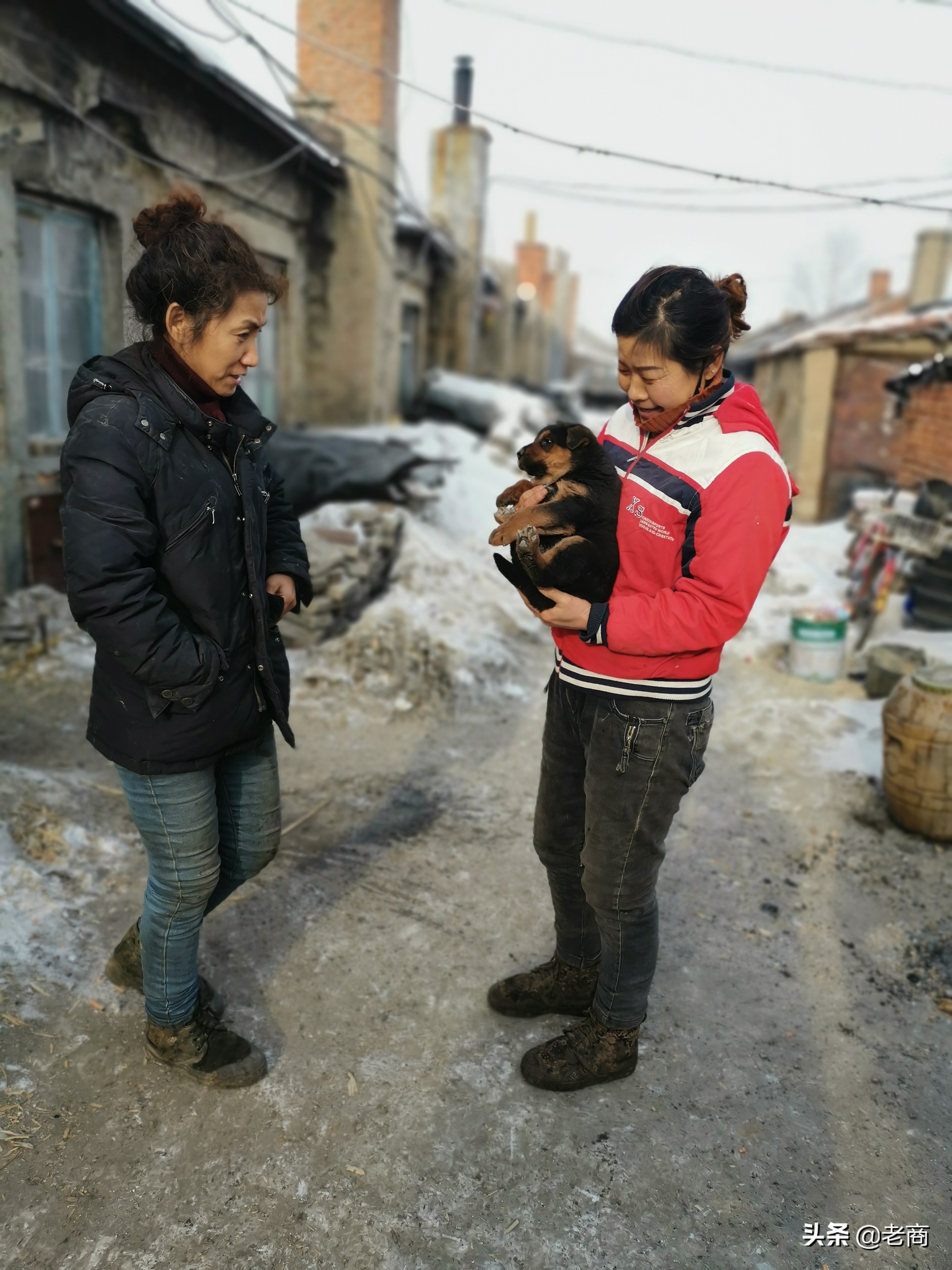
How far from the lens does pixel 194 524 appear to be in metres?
1.99

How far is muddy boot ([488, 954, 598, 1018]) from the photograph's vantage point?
2.69 m

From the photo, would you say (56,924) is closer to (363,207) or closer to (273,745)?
(273,745)

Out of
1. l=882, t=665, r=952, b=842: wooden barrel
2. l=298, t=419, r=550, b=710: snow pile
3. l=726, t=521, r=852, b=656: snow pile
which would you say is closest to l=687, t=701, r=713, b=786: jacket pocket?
l=882, t=665, r=952, b=842: wooden barrel

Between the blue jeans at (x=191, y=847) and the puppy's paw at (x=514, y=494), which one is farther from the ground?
the puppy's paw at (x=514, y=494)

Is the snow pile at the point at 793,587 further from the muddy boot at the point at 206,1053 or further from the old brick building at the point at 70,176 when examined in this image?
the muddy boot at the point at 206,1053

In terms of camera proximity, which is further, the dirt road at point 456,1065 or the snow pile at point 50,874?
the snow pile at point 50,874

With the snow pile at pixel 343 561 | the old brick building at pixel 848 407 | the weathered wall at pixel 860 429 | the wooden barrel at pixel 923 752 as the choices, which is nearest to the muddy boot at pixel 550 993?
the wooden barrel at pixel 923 752

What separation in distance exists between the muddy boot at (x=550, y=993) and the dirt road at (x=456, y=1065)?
0.06m

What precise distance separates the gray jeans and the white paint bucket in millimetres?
4307

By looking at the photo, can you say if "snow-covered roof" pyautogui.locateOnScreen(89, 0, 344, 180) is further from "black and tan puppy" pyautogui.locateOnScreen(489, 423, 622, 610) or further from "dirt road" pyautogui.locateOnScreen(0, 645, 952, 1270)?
"black and tan puppy" pyautogui.locateOnScreen(489, 423, 622, 610)

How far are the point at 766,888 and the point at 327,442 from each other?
560 cm

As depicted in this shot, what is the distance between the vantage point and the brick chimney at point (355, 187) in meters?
9.89

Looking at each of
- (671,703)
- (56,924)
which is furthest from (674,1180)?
(56,924)

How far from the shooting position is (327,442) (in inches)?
305
